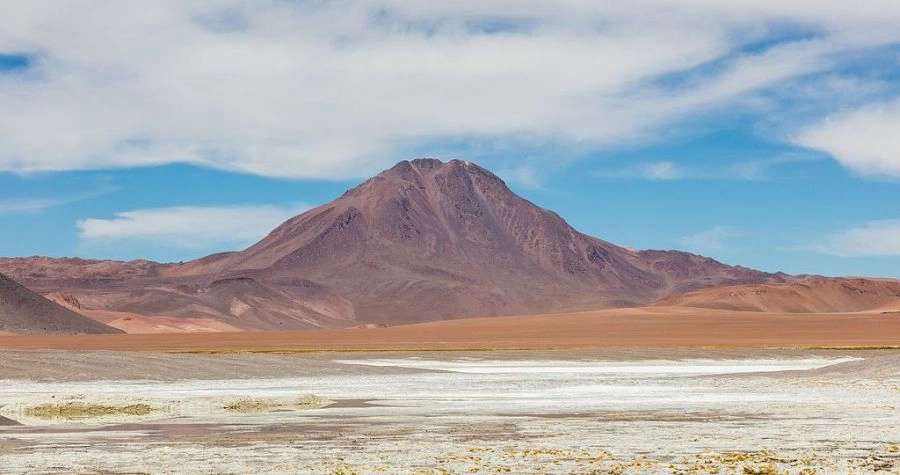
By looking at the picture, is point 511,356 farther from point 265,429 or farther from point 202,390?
point 265,429

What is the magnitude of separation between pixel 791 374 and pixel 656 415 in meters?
19.9

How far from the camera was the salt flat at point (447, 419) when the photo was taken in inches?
699

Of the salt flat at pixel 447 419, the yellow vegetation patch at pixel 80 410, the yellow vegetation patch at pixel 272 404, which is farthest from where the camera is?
the yellow vegetation patch at pixel 272 404

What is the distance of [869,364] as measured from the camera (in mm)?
45750

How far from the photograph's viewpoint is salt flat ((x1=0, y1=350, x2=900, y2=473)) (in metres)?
17.8

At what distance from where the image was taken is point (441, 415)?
87.9 ft

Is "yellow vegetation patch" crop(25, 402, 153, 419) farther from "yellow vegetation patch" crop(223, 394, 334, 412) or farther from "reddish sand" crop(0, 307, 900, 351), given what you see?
"reddish sand" crop(0, 307, 900, 351)

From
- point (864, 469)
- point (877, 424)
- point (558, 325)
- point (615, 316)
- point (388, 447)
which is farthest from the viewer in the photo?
point (615, 316)

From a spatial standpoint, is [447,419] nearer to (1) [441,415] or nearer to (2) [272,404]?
(1) [441,415]

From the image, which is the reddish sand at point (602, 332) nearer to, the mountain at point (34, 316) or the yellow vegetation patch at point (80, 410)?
the mountain at point (34, 316)

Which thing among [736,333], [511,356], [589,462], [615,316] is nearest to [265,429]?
[589,462]

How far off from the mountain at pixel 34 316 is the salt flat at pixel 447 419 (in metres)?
92.9

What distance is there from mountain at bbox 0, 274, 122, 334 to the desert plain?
91.5 metres

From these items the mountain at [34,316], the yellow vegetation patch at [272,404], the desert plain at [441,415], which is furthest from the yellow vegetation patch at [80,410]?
the mountain at [34,316]
